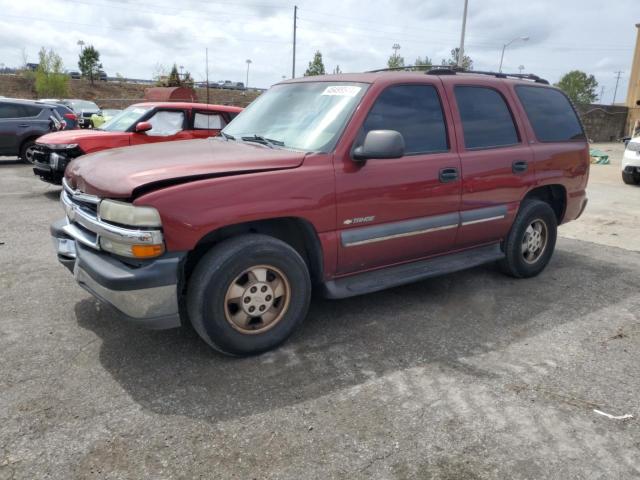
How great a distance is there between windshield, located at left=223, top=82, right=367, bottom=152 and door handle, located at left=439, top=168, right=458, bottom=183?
892mm

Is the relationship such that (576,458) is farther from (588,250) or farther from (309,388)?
(588,250)

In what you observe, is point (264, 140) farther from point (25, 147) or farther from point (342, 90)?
point (25, 147)

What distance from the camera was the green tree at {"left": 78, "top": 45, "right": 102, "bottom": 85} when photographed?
2104 inches

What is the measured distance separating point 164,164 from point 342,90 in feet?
4.75

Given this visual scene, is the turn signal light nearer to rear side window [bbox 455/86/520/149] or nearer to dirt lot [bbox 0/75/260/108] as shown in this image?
rear side window [bbox 455/86/520/149]

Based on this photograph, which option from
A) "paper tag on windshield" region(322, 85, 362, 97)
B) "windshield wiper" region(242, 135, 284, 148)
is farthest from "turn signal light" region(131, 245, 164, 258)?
"paper tag on windshield" region(322, 85, 362, 97)

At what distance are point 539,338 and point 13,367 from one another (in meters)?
3.48

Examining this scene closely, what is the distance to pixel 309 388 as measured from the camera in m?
3.05

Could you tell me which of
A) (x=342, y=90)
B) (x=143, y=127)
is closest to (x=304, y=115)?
(x=342, y=90)

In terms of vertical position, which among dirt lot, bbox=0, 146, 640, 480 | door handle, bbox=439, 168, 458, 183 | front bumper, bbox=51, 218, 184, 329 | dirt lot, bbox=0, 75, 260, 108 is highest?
dirt lot, bbox=0, 75, 260, 108

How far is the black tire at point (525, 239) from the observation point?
489 centimetres

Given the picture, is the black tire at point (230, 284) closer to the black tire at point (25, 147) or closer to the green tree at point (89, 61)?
the black tire at point (25, 147)


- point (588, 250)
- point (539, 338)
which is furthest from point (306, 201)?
point (588, 250)

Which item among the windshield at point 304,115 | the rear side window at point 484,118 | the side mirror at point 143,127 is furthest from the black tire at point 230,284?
the side mirror at point 143,127
